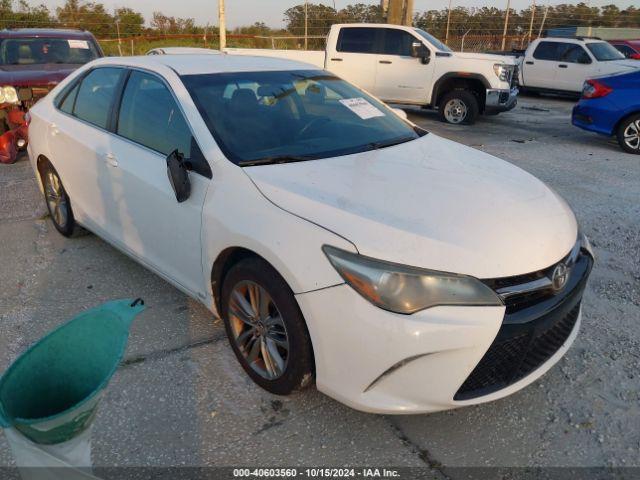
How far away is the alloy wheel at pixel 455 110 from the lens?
10.7 metres

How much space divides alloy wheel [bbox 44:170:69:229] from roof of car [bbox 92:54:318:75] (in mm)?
1152

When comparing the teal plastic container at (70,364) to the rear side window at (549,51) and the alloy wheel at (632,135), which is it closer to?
the alloy wheel at (632,135)

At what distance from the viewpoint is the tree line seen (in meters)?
25.7

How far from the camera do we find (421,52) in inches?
420

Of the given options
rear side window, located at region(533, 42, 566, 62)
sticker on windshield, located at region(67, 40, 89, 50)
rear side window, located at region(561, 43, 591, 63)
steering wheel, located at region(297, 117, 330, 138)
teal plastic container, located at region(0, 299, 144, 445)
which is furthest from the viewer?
rear side window, located at region(533, 42, 566, 62)

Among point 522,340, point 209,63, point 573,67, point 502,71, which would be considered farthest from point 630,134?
point 522,340

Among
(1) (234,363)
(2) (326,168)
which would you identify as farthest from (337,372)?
(2) (326,168)

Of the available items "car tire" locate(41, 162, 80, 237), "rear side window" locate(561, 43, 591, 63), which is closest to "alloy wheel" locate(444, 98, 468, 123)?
"rear side window" locate(561, 43, 591, 63)

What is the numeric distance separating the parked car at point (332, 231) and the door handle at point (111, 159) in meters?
0.02

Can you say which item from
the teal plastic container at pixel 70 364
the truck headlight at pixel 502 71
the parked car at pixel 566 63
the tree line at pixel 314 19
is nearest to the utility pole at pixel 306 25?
the tree line at pixel 314 19

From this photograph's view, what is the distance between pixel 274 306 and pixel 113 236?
5.94 feet

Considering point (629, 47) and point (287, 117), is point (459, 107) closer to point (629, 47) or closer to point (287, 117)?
point (287, 117)

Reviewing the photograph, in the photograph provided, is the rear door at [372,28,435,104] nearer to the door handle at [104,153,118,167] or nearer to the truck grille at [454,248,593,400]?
the door handle at [104,153,118,167]

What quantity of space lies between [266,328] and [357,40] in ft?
32.5
